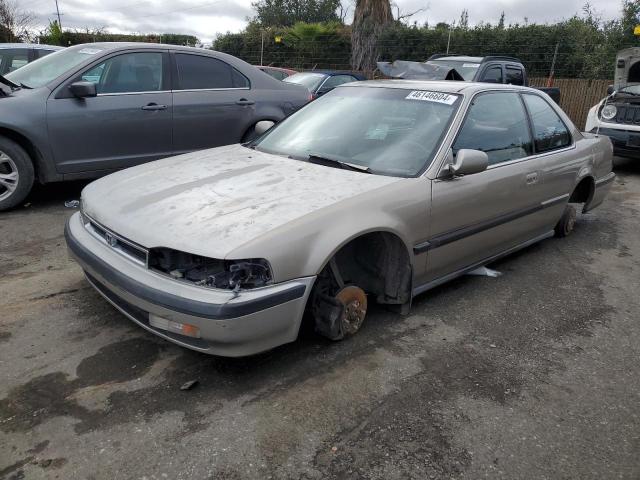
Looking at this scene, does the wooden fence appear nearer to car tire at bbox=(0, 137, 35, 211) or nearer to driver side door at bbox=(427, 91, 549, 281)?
driver side door at bbox=(427, 91, 549, 281)

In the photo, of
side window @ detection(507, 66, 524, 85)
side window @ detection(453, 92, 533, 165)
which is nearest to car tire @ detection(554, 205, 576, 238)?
side window @ detection(453, 92, 533, 165)

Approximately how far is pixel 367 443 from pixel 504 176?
2294 mm

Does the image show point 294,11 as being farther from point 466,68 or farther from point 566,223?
point 566,223

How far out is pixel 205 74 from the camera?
20.1ft

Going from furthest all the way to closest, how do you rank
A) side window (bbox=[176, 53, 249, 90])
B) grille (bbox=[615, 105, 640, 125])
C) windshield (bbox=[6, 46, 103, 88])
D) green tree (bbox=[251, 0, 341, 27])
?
green tree (bbox=[251, 0, 341, 27]) < grille (bbox=[615, 105, 640, 125]) < side window (bbox=[176, 53, 249, 90]) < windshield (bbox=[6, 46, 103, 88])

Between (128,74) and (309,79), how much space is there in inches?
203

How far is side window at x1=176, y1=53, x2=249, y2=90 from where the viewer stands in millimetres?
5977

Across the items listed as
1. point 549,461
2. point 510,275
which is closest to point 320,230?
point 549,461

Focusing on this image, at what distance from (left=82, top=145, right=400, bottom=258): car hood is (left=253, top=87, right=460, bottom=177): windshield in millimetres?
199

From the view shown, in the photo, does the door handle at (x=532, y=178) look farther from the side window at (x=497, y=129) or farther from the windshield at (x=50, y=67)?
the windshield at (x=50, y=67)

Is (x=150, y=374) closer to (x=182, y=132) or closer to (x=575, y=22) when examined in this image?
(x=182, y=132)

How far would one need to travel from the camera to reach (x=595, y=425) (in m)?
2.53

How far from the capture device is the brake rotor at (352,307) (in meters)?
3.01

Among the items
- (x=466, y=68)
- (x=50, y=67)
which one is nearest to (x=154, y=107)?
(x=50, y=67)
